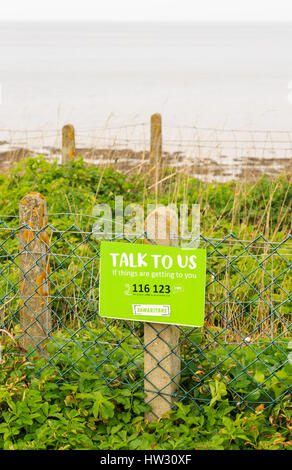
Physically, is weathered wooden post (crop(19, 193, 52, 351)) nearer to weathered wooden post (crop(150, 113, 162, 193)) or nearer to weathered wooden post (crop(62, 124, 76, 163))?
weathered wooden post (crop(62, 124, 76, 163))

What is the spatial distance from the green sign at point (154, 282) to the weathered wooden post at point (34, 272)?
616 mm

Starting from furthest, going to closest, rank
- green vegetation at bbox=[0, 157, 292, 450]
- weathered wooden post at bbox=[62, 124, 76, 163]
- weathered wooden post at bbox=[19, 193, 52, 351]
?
weathered wooden post at bbox=[62, 124, 76, 163] → weathered wooden post at bbox=[19, 193, 52, 351] → green vegetation at bbox=[0, 157, 292, 450]

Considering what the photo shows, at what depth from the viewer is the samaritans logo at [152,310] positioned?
2.99 metres

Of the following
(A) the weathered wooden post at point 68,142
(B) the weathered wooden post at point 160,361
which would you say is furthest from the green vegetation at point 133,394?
(A) the weathered wooden post at point 68,142

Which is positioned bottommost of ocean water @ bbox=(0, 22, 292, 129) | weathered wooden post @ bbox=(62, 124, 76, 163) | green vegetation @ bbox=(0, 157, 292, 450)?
green vegetation @ bbox=(0, 157, 292, 450)

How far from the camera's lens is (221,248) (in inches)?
203

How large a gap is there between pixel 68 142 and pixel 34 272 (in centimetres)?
416

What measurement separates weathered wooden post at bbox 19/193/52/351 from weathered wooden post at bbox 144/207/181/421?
2.43ft

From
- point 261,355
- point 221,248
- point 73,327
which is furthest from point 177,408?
point 221,248

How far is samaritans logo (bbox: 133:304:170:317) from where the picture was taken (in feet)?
9.80

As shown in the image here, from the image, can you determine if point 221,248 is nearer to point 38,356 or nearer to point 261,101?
point 38,356

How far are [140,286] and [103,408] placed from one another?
66cm

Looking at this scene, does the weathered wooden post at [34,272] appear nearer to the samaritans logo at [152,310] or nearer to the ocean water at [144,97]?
the samaritans logo at [152,310]

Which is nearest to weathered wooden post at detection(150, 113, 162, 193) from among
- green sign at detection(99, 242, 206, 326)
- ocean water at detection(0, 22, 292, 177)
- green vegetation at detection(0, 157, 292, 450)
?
ocean water at detection(0, 22, 292, 177)
